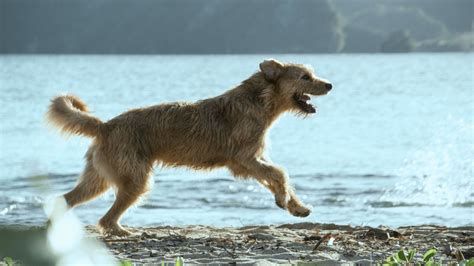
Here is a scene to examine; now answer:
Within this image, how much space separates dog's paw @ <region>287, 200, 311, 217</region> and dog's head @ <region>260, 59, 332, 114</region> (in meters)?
0.95

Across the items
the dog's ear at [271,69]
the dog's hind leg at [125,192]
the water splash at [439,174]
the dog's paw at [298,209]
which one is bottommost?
the dog's hind leg at [125,192]

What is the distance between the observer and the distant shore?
561 cm

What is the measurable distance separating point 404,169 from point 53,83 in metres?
39.5

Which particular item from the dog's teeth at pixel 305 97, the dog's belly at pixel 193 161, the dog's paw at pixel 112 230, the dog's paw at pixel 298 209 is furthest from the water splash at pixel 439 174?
the dog's paw at pixel 112 230

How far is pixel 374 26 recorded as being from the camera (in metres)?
114

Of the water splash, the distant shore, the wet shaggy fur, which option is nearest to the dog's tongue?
the wet shaggy fur

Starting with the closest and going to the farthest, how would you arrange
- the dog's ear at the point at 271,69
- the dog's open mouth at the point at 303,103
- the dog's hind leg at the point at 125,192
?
the dog's hind leg at the point at 125,192 → the dog's ear at the point at 271,69 → the dog's open mouth at the point at 303,103

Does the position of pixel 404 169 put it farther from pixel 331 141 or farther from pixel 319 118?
pixel 319 118

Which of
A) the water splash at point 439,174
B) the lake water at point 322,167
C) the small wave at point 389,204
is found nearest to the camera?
the lake water at point 322,167

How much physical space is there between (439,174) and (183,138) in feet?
33.6

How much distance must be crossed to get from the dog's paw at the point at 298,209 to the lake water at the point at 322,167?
156cm

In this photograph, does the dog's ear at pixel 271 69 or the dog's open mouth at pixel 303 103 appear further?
the dog's open mouth at pixel 303 103

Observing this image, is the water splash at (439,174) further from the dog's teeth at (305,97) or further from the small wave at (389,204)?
the dog's teeth at (305,97)

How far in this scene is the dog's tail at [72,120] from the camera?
6961 mm
